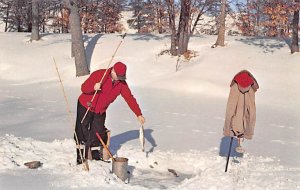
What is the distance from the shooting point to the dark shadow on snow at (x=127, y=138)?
29.2 feet

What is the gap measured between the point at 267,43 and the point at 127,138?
15.5 m

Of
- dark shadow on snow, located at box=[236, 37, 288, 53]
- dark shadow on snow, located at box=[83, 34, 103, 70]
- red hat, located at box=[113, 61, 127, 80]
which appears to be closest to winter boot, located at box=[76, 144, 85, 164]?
red hat, located at box=[113, 61, 127, 80]

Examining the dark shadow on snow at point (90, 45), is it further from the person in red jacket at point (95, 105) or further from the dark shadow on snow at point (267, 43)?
the person in red jacket at point (95, 105)

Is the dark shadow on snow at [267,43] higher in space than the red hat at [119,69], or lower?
lower

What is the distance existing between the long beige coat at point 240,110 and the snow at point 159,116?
2.03ft

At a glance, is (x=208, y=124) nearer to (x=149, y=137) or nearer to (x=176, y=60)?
(x=149, y=137)

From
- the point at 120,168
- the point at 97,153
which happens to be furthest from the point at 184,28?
the point at 120,168

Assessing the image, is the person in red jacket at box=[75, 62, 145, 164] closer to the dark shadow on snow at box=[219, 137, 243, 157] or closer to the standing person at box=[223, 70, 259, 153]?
the standing person at box=[223, 70, 259, 153]

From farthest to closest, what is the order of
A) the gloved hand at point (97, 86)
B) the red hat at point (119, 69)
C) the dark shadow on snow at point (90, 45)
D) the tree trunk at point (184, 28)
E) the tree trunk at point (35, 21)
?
1. the tree trunk at point (35, 21)
2. the dark shadow on snow at point (90, 45)
3. the tree trunk at point (184, 28)
4. the red hat at point (119, 69)
5. the gloved hand at point (97, 86)

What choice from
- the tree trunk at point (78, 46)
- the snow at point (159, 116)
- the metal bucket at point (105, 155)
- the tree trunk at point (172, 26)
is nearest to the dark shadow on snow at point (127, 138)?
the snow at point (159, 116)

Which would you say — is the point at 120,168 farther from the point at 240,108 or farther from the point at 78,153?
the point at 240,108

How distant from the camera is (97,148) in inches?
322

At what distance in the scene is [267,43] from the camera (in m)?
23.7

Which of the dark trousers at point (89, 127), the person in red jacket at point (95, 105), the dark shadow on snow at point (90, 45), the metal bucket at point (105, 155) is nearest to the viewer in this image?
the person in red jacket at point (95, 105)
